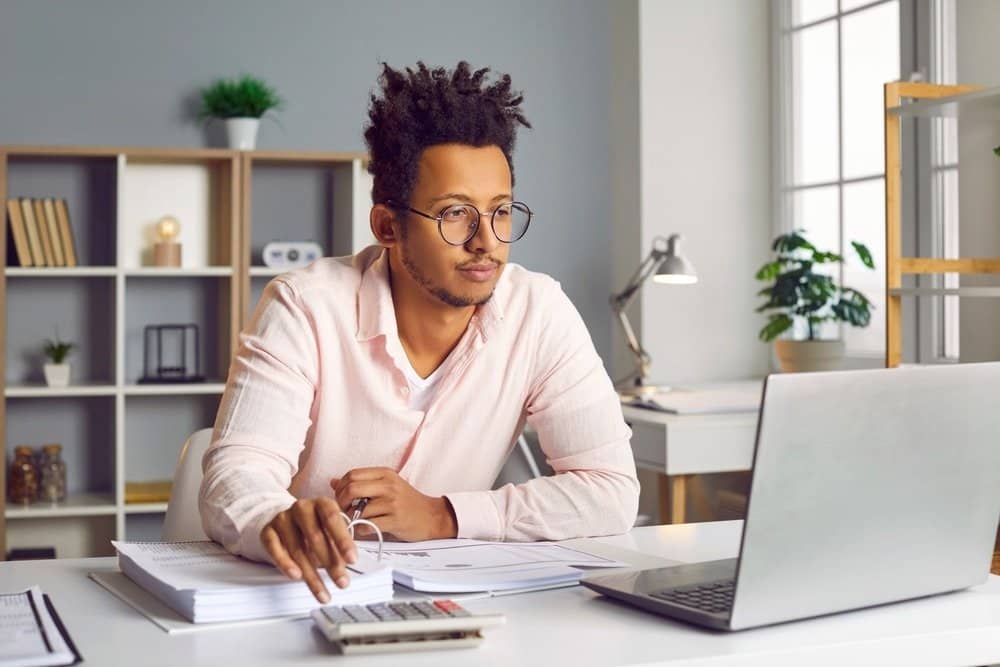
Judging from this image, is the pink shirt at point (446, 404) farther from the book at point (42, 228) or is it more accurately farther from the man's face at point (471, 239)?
the book at point (42, 228)

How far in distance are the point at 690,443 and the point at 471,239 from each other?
1806 millimetres

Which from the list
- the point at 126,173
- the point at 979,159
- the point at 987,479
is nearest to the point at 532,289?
the point at 987,479

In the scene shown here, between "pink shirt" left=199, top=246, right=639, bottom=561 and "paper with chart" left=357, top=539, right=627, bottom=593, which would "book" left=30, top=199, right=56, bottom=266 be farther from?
"paper with chart" left=357, top=539, right=627, bottom=593

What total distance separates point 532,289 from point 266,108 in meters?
2.39

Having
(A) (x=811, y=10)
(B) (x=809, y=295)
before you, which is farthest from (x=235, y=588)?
(A) (x=811, y=10)

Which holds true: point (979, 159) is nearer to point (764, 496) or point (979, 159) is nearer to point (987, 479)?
point (987, 479)

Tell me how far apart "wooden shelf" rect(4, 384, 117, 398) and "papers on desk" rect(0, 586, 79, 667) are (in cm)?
269

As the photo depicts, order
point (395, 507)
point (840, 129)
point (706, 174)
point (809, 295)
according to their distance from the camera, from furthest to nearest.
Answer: point (706, 174) → point (840, 129) → point (809, 295) → point (395, 507)

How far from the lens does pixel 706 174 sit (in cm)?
439

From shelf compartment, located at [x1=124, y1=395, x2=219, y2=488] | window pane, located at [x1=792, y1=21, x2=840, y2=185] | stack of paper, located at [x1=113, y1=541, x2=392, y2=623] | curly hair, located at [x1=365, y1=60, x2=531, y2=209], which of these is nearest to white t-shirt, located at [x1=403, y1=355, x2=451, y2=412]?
curly hair, located at [x1=365, y1=60, x2=531, y2=209]

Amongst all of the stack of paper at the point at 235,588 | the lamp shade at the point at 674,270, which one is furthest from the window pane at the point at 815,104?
the stack of paper at the point at 235,588

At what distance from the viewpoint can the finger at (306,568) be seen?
1.11 meters

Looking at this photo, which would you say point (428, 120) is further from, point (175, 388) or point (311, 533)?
point (175, 388)

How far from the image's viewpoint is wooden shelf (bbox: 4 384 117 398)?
12.3 feet
